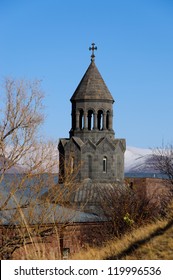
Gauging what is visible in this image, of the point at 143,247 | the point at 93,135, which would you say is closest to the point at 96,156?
the point at 93,135

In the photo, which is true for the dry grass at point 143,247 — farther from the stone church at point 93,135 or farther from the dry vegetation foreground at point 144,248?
the stone church at point 93,135

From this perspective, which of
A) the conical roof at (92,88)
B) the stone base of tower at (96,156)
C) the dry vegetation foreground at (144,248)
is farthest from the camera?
the conical roof at (92,88)

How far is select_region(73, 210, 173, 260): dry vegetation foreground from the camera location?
13633mm

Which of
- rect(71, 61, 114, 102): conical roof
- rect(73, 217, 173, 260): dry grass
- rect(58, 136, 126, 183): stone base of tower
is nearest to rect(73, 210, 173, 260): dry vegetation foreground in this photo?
rect(73, 217, 173, 260): dry grass

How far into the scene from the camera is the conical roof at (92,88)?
52.3 meters

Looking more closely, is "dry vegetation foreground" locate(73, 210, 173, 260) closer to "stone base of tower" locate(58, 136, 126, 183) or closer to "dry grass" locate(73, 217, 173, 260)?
"dry grass" locate(73, 217, 173, 260)

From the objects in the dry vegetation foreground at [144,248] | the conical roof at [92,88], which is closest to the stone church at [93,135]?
the conical roof at [92,88]

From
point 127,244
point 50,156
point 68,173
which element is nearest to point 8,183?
point 50,156

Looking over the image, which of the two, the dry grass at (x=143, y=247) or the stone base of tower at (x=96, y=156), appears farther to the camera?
the stone base of tower at (x=96, y=156)

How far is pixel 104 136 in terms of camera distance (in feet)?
171

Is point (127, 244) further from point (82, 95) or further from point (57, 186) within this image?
point (82, 95)

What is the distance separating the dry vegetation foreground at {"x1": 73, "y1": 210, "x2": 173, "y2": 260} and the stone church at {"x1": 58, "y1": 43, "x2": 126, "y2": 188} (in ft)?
119

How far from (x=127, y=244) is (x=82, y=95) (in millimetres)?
38076

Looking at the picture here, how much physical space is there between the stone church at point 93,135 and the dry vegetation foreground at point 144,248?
119 ft
